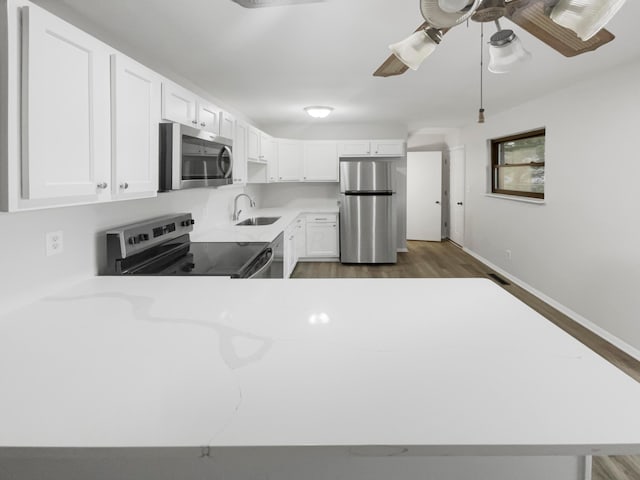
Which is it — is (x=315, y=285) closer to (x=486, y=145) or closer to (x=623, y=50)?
(x=623, y=50)

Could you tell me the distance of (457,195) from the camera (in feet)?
27.4

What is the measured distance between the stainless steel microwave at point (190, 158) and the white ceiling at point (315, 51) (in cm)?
66

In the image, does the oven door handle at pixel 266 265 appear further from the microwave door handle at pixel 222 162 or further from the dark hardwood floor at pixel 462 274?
the dark hardwood floor at pixel 462 274

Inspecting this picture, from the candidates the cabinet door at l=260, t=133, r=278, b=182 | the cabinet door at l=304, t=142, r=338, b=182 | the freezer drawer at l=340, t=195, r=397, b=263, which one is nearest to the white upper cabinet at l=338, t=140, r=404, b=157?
the cabinet door at l=304, t=142, r=338, b=182

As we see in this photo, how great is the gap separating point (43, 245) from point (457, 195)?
25.0 ft

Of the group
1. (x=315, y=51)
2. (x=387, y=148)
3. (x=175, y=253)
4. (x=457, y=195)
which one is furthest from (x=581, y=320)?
(x=457, y=195)

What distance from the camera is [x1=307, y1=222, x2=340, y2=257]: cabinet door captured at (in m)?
6.87

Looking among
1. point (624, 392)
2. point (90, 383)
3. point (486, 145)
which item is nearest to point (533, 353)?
point (624, 392)

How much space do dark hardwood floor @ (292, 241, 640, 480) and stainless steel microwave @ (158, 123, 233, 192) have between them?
8.34 ft

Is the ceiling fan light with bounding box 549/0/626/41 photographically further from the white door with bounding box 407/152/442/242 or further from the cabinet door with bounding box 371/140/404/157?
the white door with bounding box 407/152/442/242

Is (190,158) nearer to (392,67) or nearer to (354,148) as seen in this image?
(392,67)

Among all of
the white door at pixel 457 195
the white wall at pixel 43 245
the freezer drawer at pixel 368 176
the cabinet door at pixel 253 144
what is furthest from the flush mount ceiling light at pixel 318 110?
the white door at pixel 457 195

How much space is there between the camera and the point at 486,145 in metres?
6.62

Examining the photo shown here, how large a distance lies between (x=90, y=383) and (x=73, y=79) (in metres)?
1.07
